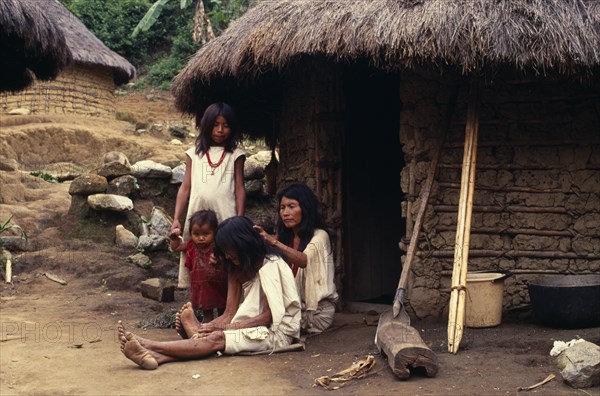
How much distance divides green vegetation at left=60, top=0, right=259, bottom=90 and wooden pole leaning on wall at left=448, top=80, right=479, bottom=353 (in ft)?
59.7

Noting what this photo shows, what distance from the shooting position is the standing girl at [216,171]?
511cm

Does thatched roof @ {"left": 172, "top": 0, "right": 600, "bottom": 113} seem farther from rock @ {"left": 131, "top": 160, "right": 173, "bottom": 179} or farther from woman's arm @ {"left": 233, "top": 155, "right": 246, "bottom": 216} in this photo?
rock @ {"left": 131, "top": 160, "right": 173, "bottom": 179}

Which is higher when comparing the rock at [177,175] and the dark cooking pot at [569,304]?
the rock at [177,175]

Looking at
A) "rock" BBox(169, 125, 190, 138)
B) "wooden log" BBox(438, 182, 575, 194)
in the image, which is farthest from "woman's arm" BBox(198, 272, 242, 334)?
"rock" BBox(169, 125, 190, 138)

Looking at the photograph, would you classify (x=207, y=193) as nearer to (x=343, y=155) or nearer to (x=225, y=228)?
(x=225, y=228)

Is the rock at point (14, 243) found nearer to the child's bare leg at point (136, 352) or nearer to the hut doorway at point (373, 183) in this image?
the hut doorway at point (373, 183)

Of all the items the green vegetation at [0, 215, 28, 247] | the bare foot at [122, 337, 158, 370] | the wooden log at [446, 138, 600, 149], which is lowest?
the bare foot at [122, 337, 158, 370]

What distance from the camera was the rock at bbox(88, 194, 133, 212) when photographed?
8.74 meters

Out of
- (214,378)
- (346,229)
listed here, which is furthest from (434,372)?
(346,229)

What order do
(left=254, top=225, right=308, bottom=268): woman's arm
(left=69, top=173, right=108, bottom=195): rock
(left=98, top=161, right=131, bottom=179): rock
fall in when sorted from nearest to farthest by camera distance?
1. (left=254, top=225, right=308, bottom=268): woman's arm
2. (left=69, top=173, right=108, bottom=195): rock
3. (left=98, top=161, right=131, bottom=179): rock

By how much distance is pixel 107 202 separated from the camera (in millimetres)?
8766

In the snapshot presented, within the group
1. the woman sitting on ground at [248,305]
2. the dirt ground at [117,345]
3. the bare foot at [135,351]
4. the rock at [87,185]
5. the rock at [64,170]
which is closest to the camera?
the dirt ground at [117,345]

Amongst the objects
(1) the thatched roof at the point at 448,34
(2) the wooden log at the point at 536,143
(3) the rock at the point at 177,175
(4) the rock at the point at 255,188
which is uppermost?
(1) the thatched roof at the point at 448,34

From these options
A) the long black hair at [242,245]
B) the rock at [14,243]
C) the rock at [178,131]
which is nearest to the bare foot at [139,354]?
the long black hair at [242,245]
